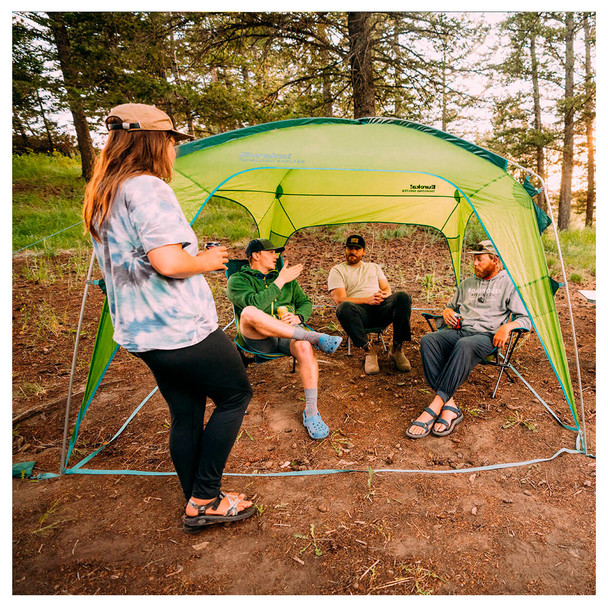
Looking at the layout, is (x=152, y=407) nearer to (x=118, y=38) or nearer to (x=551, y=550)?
(x=551, y=550)

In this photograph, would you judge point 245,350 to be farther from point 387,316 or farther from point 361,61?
point 361,61

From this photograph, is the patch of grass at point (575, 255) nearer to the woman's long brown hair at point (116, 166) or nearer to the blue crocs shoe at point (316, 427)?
the blue crocs shoe at point (316, 427)

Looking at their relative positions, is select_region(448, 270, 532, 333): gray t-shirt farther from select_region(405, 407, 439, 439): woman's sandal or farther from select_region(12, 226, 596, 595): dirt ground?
select_region(405, 407, 439, 439): woman's sandal

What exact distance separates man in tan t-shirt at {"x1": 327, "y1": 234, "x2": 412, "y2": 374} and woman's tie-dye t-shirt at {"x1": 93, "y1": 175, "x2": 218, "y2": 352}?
2291 mm

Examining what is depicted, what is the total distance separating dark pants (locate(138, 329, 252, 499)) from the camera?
1.51 m

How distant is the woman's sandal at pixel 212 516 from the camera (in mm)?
1927

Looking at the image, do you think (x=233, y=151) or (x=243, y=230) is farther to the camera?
(x=243, y=230)

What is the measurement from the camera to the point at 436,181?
4340mm

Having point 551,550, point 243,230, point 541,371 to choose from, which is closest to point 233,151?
point 551,550

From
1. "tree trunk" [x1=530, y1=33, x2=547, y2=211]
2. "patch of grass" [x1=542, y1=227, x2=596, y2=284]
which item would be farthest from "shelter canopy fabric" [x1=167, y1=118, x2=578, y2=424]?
"tree trunk" [x1=530, y1=33, x2=547, y2=211]

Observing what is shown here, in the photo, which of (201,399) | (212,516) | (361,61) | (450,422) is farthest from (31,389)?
(361,61)

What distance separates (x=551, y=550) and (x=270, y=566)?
139cm

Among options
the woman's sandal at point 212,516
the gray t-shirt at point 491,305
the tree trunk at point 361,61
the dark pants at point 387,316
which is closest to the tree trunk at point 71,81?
the tree trunk at point 361,61

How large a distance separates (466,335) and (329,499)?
1.74 m
